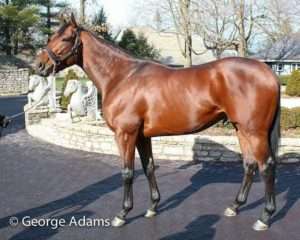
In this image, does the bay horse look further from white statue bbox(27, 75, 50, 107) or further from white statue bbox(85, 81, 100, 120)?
white statue bbox(27, 75, 50, 107)

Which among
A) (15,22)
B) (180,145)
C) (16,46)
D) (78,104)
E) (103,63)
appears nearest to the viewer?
(103,63)

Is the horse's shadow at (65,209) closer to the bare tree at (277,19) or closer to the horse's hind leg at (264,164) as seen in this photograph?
the horse's hind leg at (264,164)

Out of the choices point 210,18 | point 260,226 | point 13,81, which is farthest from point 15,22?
point 260,226

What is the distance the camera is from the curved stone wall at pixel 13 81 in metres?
31.9

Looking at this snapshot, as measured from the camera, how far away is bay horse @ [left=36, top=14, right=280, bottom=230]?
4.42 metres

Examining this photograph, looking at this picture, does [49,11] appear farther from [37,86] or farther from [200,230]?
[200,230]

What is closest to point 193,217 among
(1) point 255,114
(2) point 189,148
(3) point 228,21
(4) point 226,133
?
(1) point 255,114

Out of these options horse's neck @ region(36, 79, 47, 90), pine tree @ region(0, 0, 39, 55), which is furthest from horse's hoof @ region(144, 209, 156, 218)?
pine tree @ region(0, 0, 39, 55)

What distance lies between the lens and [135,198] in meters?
5.75

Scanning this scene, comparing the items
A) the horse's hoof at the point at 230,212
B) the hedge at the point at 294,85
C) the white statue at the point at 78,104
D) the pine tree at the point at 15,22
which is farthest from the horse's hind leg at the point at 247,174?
the pine tree at the point at 15,22

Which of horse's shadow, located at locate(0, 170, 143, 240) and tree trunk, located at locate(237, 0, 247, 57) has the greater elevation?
tree trunk, located at locate(237, 0, 247, 57)

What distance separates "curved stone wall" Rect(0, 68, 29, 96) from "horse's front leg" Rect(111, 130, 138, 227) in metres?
28.4

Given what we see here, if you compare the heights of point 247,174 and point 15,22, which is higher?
point 15,22

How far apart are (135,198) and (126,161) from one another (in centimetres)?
119
